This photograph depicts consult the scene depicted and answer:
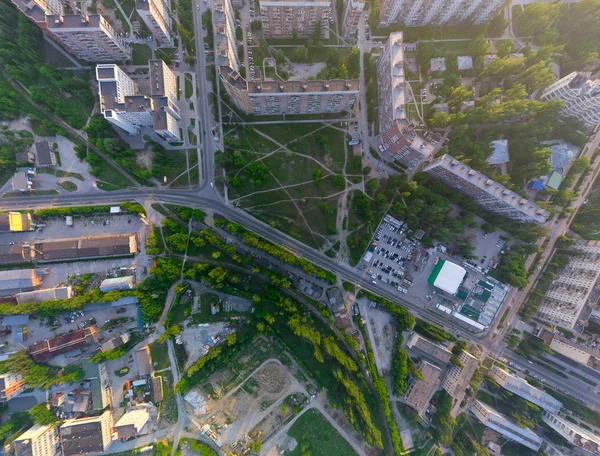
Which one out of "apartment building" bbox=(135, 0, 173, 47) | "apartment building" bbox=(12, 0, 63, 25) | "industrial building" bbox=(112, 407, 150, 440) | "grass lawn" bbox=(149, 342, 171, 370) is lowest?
"industrial building" bbox=(112, 407, 150, 440)

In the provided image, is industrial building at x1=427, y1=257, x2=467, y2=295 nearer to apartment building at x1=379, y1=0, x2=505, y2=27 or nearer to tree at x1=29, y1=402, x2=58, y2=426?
apartment building at x1=379, y1=0, x2=505, y2=27

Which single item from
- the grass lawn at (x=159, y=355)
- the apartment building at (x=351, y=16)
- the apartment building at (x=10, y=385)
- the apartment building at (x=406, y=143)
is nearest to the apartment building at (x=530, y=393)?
the apartment building at (x=406, y=143)

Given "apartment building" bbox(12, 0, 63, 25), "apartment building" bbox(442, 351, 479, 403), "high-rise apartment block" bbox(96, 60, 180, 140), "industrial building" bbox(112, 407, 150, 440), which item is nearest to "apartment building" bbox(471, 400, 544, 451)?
"apartment building" bbox(442, 351, 479, 403)

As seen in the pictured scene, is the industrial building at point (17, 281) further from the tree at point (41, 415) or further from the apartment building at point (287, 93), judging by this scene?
the apartment building at point (287, 93)

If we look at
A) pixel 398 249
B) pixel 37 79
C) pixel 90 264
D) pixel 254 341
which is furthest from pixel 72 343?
pixel 398 249

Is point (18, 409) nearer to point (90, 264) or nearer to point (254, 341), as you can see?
point (90, 264)

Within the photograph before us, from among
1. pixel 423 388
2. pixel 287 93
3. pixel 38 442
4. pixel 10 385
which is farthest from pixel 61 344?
pixel 423 388
